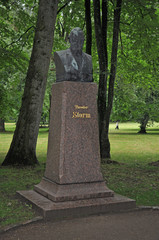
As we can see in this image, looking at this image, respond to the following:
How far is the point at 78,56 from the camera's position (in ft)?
25.6

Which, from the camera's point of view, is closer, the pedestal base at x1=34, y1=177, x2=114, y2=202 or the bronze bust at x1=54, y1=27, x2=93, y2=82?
the pedestal base at x1=34, y1=177, x2=114, y2=202

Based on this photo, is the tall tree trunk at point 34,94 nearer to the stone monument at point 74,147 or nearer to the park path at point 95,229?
the stone monument at point 74,147

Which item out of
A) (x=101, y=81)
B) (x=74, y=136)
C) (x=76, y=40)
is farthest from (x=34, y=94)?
(x=74, y=136)

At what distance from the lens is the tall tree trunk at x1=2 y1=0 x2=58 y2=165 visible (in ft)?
42.8

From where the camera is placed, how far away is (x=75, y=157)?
7.36 metres

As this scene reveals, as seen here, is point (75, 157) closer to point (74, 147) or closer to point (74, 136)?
point (74, 147)

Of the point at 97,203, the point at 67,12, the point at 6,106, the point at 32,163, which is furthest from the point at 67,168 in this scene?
the point at 67,12

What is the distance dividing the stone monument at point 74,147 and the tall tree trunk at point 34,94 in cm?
532

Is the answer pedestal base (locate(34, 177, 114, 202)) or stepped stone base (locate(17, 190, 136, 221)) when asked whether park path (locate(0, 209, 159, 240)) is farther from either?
pedestal base (locate(34, 177, 114, 202))

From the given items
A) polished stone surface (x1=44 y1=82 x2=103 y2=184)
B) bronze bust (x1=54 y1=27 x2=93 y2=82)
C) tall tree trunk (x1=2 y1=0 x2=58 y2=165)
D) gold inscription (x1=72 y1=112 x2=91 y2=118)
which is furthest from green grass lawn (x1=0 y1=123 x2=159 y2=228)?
bronze bust (x1=54 y1=27 x2=93 y2=82)

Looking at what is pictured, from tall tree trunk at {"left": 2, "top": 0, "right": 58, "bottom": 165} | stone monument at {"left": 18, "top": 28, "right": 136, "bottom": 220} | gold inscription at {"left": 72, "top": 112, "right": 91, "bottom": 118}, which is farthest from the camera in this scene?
tall tree trunk at {"left": 2, "top": 0, "right": 58, "bottom": 165}

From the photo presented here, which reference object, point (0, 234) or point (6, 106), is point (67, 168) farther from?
point (6, 106)

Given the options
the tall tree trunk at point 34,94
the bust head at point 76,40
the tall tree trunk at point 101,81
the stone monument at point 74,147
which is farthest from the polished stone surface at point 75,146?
the tall tree trunk at point 101,81

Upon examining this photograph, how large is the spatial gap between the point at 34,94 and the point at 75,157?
614 centimetres
